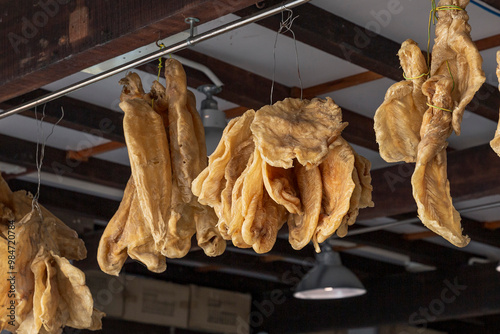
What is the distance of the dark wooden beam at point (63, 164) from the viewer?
4.22 metres

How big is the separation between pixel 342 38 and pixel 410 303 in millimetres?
4092

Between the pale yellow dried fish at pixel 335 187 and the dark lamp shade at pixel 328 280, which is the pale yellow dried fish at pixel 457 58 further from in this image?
the dark lamp shade at pixel 328 280

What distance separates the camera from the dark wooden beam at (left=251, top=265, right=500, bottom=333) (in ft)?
20.1

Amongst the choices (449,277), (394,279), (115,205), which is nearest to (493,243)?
(449,277)

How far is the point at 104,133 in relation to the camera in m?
3.80

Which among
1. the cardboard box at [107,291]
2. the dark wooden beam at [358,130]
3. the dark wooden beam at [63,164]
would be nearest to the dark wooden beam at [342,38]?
the dark wooden beam at [358,130]

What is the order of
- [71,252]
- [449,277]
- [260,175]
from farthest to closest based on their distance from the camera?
[449,277], [71,252], [260,175]

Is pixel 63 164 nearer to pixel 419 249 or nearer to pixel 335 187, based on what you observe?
pixel 335 187

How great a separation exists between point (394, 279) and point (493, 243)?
106 centimetres

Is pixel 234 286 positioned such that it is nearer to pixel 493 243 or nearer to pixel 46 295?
pixel 493 243

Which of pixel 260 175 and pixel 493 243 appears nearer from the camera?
pixel 260 175

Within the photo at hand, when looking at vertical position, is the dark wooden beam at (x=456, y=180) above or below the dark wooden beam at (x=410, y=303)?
above

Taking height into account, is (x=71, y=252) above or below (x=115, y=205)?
below

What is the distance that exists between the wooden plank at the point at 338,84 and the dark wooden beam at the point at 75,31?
4.78ft
